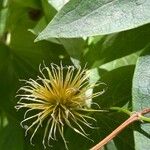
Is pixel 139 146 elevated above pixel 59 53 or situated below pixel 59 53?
below

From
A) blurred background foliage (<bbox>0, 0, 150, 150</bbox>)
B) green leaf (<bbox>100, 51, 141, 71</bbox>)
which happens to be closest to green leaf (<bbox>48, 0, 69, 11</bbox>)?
blurred background foliage (<bbox>0, 0, 150, 150</bbox>)

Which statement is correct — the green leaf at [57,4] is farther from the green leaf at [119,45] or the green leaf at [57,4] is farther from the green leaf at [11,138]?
the green leaf at [11,138]

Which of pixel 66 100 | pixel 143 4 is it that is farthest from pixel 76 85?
pixel 143 4

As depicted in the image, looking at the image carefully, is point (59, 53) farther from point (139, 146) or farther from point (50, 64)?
point (139, 146)

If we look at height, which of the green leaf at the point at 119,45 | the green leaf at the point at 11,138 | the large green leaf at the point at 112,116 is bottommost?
the large green leaf at the point at 112,116

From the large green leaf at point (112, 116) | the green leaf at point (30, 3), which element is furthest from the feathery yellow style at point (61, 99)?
the green leaf at point (30, 3)

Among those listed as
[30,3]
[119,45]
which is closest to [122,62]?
[119,45]
